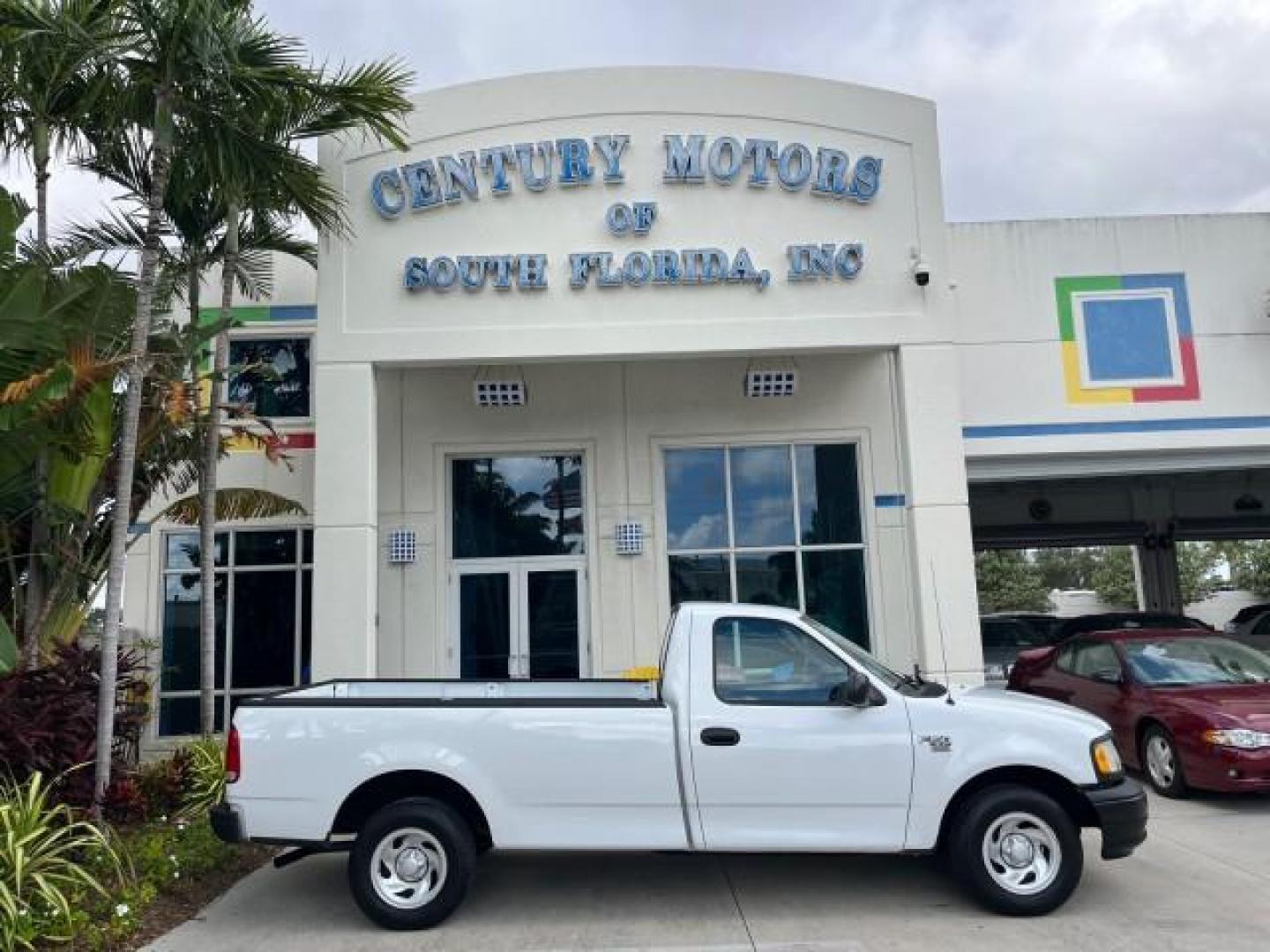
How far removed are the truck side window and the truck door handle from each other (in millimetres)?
182

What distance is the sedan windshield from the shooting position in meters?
9.70

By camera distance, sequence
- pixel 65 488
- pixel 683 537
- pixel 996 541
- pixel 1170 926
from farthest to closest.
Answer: pixel 996 541
pixel 683 537
pixel 65 488
pixel 1170 926

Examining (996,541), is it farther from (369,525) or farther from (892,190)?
(369,525)

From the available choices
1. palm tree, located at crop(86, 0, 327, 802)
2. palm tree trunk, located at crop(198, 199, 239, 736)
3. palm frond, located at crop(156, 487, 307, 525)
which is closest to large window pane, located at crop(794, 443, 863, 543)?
palm frond, located at crop(156, 487, 307, 525)

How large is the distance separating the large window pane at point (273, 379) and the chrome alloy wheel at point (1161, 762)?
1063 cm

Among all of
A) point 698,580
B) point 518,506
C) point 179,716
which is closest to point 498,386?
point 518,506

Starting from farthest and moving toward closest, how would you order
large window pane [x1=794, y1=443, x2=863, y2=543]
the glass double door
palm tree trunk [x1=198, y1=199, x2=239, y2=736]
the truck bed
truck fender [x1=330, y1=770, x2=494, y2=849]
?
large window pane [x1=794, y1=443, x2=863, y2=543], the glass double door, palm tree trunk [x1=198, y1=199, x2=239, y2=736], the truck bed, truck fender [x1=330, y1=770, x2=494, y2=849]

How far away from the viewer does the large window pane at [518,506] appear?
1337 cm

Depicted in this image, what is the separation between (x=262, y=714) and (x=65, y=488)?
158 inches

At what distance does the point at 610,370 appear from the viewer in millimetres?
13445

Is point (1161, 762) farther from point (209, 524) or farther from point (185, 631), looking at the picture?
point (185, 631)

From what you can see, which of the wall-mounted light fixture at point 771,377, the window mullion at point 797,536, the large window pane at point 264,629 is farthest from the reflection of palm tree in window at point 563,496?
the large window pane at point 264,629

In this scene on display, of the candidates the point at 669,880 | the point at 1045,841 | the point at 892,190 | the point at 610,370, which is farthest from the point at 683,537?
the point at 1045,841

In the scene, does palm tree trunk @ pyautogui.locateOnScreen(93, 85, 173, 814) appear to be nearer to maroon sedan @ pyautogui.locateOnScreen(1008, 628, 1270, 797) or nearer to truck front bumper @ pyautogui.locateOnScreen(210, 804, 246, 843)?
truck front bumper @ pyautogui.locateOnScreen(210, 804, 246, 843)
